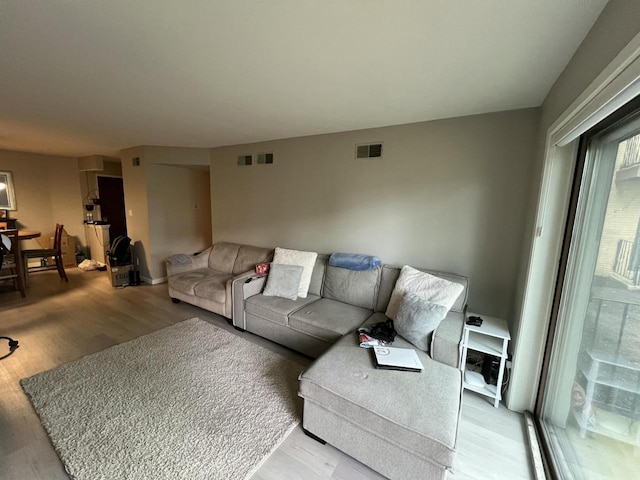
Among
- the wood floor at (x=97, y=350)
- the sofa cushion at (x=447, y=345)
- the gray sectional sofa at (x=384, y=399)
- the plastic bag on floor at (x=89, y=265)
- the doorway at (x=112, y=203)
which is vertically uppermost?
the doorway at (x=112, y=203)

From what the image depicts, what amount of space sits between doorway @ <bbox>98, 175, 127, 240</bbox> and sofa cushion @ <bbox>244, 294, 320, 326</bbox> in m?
5.24

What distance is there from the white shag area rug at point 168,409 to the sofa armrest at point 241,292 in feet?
1.23

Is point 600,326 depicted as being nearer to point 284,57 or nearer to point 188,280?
point 284,57

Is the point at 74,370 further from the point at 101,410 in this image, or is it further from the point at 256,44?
the point at 256,44

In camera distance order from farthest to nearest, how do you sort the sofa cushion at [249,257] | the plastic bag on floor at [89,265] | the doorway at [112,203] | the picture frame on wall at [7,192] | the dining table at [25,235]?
1. the doorway at [112,203]
2. the plastic bag on floor at [89,265]
3. the picture frame on wall at [7,192]
4. the dining table at [25,235]
5. the sofa cushion at [249,257]

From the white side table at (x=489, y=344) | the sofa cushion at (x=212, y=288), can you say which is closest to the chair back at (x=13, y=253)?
the sofa cushion at (x=212, y=288)

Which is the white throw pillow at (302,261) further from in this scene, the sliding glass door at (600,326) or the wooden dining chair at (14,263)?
the wooden dining chair at (14,263)

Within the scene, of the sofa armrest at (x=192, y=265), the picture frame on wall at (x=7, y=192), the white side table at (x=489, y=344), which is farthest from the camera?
the picture frame on wall at (x=7, y=192)

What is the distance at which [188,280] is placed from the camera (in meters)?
3.56

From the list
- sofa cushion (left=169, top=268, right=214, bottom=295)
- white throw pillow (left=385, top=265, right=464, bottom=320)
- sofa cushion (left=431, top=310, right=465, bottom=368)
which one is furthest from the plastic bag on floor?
sofa cushion (left=431, top=310, right=465, bottom=368)

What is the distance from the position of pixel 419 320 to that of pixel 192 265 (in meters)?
3.40

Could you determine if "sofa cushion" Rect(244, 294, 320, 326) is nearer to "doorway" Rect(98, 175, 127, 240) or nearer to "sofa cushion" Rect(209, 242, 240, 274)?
"sofa cushion" Rect(209, 242, 240, 274)

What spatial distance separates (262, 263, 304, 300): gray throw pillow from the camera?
298 centimetres

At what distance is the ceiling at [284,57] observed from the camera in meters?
1.15
